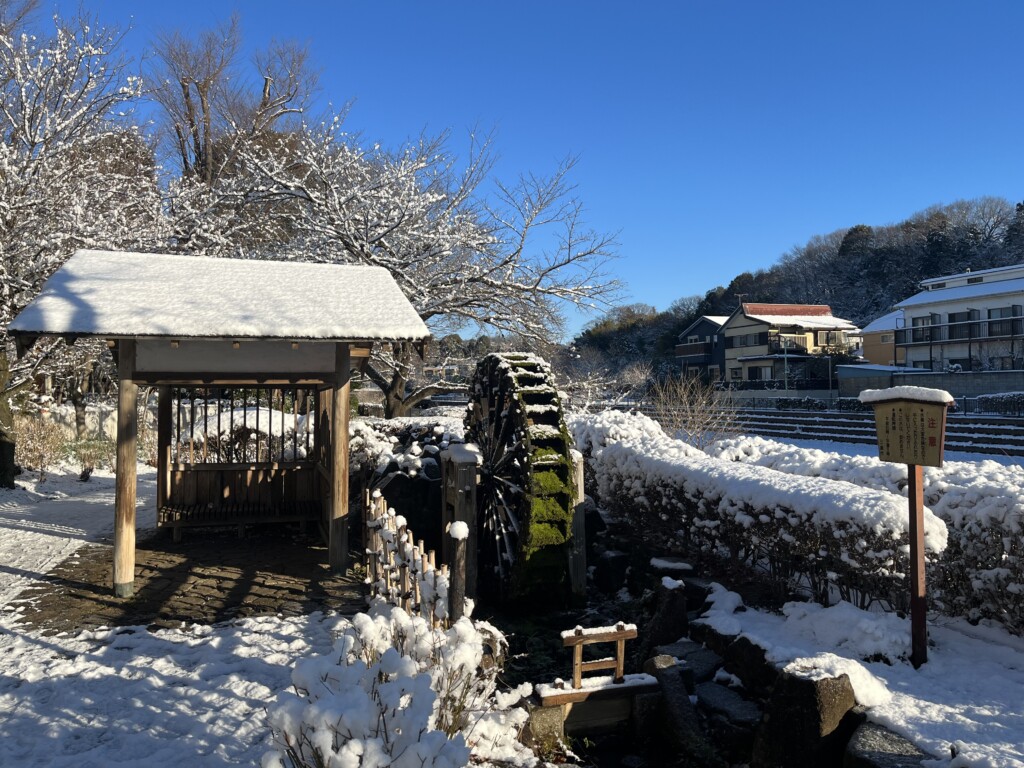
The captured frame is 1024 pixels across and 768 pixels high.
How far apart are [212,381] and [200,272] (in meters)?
1.32

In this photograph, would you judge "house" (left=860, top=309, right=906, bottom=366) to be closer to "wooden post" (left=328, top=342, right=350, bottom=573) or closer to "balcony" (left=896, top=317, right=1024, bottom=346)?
"balcony" (left=896, top=317, right=1024, bottom=346)

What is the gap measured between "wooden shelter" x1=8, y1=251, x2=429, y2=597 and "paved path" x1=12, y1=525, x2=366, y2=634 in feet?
1.11

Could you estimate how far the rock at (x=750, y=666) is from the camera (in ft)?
14.5

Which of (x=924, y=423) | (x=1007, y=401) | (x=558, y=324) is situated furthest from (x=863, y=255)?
(x=924, y=423)

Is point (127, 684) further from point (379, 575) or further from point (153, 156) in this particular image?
point (153, 156)

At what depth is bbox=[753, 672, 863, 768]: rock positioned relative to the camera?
368cm

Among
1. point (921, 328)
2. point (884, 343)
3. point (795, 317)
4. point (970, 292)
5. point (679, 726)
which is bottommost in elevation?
point (679, 726)

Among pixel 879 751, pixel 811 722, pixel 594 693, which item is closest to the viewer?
pixel 879 751

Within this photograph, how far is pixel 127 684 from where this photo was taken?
4.43 metres

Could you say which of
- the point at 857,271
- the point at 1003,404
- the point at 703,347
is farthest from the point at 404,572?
the point at 857,271

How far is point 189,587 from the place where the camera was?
22.0ft

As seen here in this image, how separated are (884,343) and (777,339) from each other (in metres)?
6.36

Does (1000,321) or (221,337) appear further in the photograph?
(1000,321)

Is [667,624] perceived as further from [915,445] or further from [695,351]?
[695,351]
